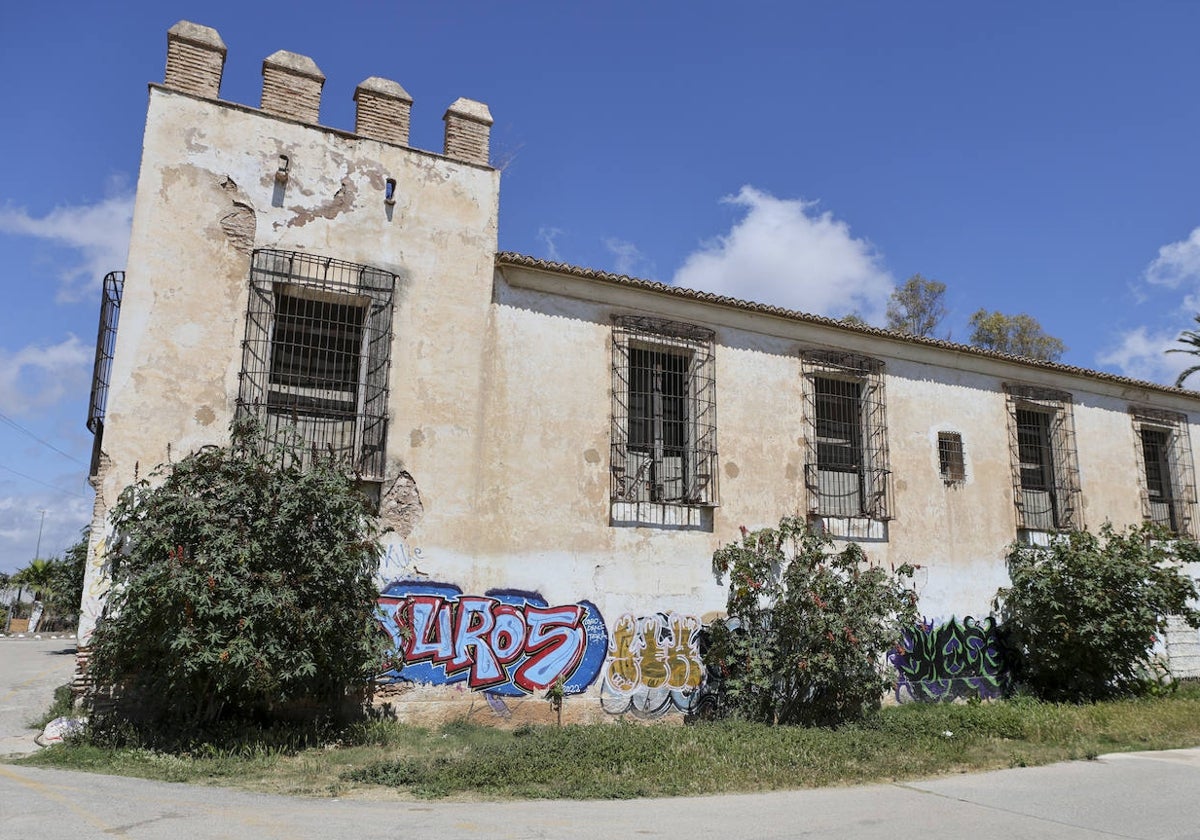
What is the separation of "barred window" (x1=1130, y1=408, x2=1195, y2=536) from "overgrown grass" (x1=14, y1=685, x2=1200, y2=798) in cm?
660

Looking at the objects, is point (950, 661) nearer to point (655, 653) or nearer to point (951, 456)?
point (951, 456)

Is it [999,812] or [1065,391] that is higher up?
[1065,391]

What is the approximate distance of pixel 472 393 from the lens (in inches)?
420

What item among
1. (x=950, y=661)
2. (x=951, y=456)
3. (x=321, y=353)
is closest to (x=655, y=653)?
(x=950, y=661)

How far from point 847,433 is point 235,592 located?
9.24 meters

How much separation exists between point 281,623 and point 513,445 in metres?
3.63

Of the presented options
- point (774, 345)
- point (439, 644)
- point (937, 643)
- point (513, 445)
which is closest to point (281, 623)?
point (439, 644)

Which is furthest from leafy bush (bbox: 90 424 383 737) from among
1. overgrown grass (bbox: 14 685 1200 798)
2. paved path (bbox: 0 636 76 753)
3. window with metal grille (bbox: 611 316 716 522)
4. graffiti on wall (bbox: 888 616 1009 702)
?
graffiti on wall (bbox: 888 616 1009 702)

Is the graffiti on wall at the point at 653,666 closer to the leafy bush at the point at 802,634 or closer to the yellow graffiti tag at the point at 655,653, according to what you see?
the yellow graffiti tag at the point at 655,653

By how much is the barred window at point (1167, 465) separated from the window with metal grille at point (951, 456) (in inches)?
178

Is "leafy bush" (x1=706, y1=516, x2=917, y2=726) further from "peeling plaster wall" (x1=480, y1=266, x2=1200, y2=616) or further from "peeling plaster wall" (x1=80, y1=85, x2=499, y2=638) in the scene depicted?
"peeling plaster wall" (x1=80, y1=85, x2=499, y2=638)

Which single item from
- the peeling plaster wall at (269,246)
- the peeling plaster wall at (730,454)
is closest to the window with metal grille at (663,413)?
the peeling plaster wall at (730,454)

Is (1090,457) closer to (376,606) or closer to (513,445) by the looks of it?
(513,445)

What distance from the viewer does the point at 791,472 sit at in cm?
1252
